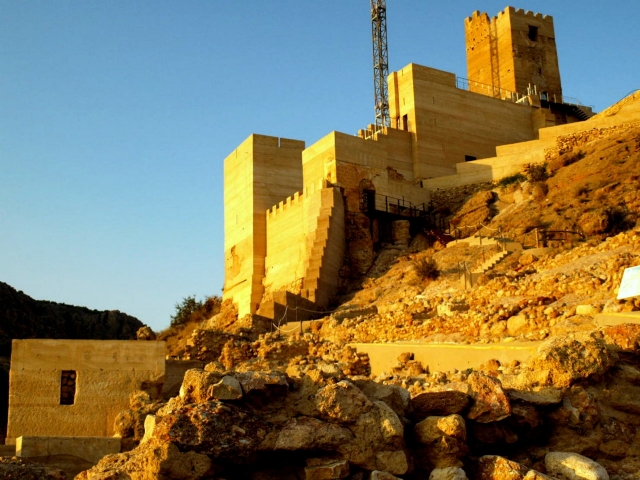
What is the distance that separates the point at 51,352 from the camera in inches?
534

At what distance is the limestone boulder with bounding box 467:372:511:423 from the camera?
7508 mm

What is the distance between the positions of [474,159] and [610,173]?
797cm

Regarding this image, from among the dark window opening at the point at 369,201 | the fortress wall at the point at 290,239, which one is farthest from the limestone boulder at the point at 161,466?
the dark window opening at the point at 369,201

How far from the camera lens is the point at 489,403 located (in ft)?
24.8

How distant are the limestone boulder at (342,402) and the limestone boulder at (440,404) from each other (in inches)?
25.0

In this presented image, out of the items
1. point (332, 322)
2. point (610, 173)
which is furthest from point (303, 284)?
point (610, 173)

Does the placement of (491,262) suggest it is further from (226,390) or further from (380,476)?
(380,476)

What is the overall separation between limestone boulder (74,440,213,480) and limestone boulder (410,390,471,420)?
1.93 metres

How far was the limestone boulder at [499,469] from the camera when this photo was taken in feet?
22.1

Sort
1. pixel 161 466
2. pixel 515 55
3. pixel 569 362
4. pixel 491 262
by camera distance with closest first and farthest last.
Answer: pixel 161 466
pixel 569 362
pixel 491 262
pixel 515 55

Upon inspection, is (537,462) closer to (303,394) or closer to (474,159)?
(303,394)

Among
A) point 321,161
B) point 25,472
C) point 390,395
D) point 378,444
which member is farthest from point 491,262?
point 25,472

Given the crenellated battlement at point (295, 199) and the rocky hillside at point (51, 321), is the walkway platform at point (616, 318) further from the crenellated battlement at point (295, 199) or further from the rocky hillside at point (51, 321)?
the rocky hillside at point (51, 321)

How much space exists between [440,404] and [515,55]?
1275 inches
